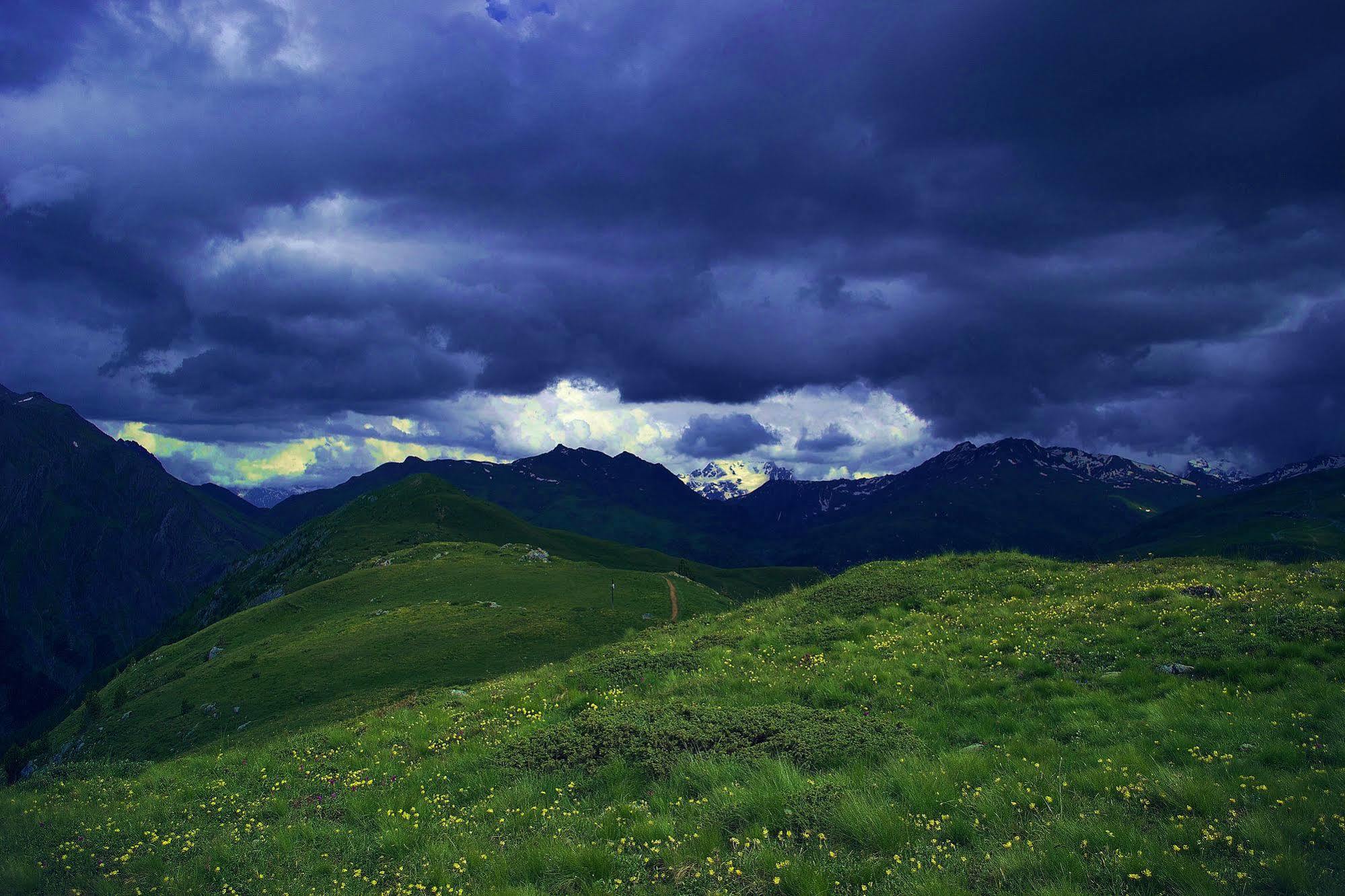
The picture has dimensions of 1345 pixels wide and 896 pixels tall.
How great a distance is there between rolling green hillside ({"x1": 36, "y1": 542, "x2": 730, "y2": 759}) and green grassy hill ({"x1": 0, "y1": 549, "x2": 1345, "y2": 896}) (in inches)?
594

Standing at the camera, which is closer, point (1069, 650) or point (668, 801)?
point (668, 801)

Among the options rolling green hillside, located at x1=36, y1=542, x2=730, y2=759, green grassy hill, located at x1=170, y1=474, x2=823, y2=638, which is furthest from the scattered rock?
rolling green hillside, located at x1=36, y1=542, x2=730, y2=759

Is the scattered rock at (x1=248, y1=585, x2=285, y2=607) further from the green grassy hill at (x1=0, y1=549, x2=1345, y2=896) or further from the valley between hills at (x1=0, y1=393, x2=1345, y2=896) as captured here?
the green grassy hill at (x1=0, y1=549, x2=1345, y2=896)

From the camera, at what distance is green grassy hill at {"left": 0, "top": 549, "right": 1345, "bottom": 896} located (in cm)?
941

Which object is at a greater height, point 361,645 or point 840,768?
point 840,768

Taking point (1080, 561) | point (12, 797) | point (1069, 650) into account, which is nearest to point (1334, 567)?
point (1080, 561)

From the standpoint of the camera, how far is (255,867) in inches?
456

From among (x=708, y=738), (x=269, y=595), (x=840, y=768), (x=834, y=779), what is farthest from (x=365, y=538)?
(x=834, y=779)

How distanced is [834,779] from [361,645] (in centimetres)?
4511

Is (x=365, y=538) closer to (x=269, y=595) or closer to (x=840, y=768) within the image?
(x=269, y=595)

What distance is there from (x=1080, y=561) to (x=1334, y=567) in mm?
8130

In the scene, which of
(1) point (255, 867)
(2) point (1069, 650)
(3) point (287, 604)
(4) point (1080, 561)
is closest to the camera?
(1) point (255, 867)

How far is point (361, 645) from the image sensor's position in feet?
159

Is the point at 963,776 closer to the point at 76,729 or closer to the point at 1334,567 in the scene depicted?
the point at 1334,567
